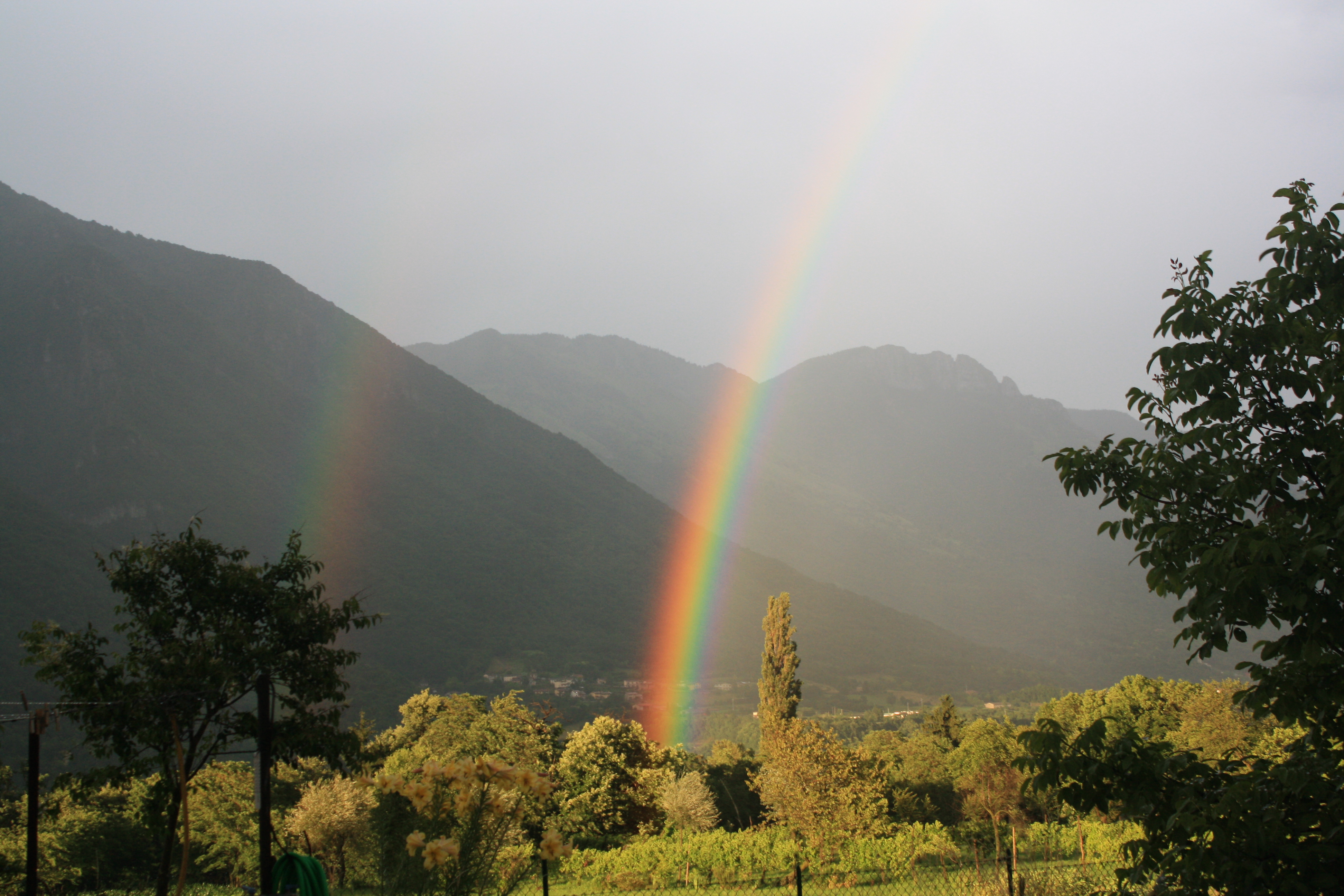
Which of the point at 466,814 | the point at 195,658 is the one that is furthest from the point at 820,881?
the point at 466,814

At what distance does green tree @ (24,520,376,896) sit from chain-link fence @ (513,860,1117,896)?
531 cm

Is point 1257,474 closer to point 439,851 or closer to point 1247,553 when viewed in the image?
point 1247,553

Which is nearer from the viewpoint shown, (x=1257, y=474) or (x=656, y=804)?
(x=1257, y=474)

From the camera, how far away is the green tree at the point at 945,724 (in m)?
46.1

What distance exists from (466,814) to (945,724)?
159ft

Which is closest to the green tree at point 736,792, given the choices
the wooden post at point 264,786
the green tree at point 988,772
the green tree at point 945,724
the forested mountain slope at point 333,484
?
the green tree at point 988,772

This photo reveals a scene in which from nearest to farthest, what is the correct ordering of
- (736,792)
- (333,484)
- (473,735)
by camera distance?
(473,735) → (736,792) → (333,484)

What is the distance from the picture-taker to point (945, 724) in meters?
47.4

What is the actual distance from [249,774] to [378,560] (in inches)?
2794

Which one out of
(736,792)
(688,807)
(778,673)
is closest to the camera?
(688,807)

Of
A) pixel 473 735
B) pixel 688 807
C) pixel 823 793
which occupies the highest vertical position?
pixel 823 793

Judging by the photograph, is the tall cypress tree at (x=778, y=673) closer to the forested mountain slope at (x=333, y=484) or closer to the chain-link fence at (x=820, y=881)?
the chain-link fence at (x=820, y=881)

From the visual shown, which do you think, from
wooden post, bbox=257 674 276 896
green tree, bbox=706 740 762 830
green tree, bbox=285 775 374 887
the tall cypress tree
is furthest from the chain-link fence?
the tall cypress tree

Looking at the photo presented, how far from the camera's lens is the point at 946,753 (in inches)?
1640
